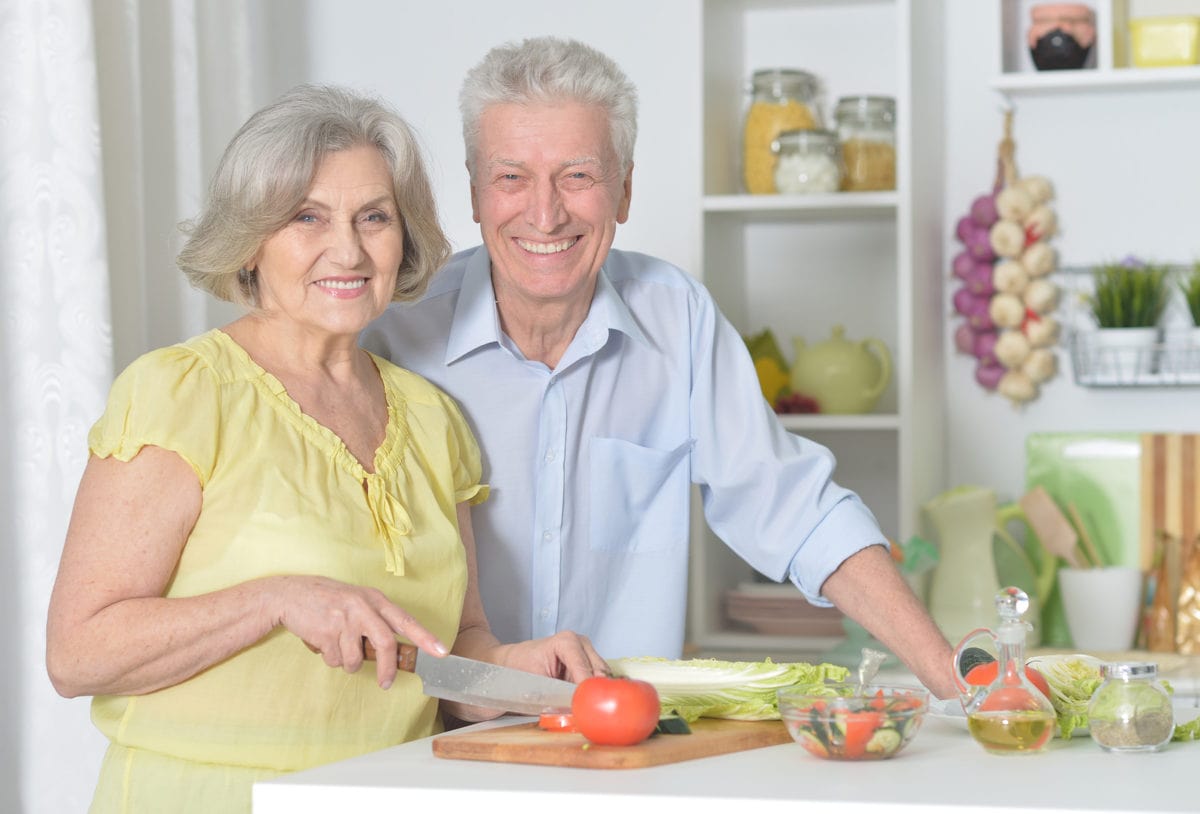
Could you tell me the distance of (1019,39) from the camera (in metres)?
2.89

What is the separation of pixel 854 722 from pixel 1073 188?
6.32ft

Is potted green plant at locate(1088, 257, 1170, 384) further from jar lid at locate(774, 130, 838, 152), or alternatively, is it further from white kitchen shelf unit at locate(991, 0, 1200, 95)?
jar lid at locate(774, 130, 838, 152)

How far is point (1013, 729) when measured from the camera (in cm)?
123

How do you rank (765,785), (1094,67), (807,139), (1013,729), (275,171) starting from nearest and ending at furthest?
(765,785) < (1013,729) < (275,171) < (807,139) < (1094,67)

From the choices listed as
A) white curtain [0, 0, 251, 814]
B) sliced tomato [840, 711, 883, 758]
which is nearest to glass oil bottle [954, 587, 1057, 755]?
sliced tomato [840, 711, 883, 758]

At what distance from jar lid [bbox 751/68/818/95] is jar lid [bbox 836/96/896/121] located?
77mm

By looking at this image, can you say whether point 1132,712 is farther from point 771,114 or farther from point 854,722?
point 771,114

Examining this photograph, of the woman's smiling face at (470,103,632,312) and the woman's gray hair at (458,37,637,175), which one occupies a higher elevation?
the woman's gray hair at (458,37,637,175)

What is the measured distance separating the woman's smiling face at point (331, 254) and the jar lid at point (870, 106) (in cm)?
135

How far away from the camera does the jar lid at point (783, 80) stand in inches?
106

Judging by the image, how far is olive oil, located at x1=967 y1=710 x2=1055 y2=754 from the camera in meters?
1.23

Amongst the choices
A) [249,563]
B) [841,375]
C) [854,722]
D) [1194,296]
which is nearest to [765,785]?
[854,722]

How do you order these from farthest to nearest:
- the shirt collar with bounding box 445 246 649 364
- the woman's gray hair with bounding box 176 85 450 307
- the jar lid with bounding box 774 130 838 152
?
the jar lid with bounding box 774 130 838 152
the shirt collar with bounding box 445 246 649 364
the woman's gray hair with bounding box 176 85 450 307

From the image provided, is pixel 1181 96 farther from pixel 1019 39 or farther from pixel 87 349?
pixel 87 349
